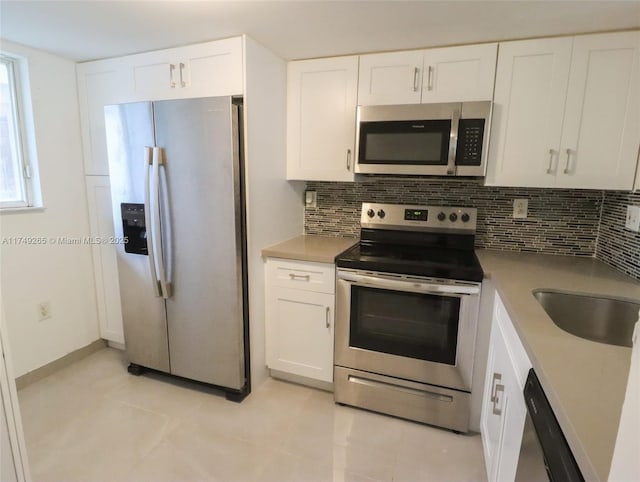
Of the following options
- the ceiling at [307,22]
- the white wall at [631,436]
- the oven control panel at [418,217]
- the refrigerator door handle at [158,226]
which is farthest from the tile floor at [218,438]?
the ceiling at [307,22]

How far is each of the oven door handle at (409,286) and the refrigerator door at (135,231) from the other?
3.94 ft

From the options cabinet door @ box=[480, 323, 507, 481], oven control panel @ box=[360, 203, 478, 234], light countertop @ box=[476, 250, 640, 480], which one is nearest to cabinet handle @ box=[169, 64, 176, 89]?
oven control panel @ box=[360, 203, 478, 234]

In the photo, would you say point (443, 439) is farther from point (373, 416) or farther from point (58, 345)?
Answer: point (58, 345)

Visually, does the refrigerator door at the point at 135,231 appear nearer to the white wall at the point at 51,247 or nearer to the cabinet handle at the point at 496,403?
the white wall at the point at 51,247

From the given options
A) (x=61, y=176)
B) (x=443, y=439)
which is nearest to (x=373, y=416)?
(x=443, y=439)

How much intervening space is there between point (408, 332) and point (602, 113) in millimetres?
1469

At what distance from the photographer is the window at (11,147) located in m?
2.04

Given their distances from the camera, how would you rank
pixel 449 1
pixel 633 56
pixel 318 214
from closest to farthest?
pixel 449 1
pixel 633 56
pixel 318 214

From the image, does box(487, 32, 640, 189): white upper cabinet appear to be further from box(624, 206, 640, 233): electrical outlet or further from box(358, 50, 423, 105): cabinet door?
box(358, 50, 423, 105): cabinet door

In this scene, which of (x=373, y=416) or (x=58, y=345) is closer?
(x=373, y=416)

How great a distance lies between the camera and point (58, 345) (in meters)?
2.38

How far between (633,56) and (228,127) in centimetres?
199

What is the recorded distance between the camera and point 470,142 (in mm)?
1845

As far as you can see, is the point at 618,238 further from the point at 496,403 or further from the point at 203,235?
the point at 203,235
